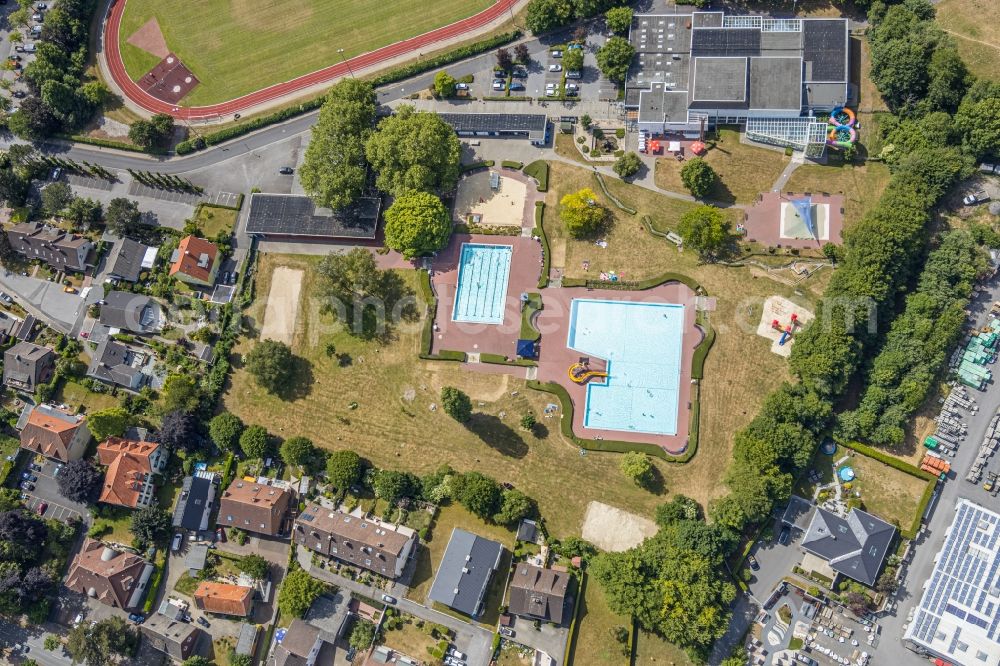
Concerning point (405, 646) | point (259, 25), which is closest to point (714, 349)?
point (405, 646)

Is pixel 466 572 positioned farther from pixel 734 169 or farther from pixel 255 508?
pixel 734 169

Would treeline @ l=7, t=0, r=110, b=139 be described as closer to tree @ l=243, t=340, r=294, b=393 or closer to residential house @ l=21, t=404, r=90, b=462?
residential house @ l=21, t=404, r=90, b=462

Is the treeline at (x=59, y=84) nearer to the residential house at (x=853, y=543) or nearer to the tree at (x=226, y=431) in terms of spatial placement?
the tree at (x=226, y=431)

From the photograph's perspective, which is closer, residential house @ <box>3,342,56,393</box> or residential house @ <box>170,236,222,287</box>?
residential house @ <box>170,236,222,287</box>

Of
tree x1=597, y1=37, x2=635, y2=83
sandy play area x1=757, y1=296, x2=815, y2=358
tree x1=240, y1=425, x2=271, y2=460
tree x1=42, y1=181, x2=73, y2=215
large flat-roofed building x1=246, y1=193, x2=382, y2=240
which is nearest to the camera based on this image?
sandy play area x1=757, y1=296, x2=815, y2=358

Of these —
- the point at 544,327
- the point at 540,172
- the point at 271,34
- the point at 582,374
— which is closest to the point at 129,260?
the point at 271,34

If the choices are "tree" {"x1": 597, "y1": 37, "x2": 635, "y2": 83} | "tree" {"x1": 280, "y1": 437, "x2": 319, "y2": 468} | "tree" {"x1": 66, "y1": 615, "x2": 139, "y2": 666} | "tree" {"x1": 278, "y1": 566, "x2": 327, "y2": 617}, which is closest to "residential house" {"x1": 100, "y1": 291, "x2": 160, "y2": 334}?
"tree" {"x1": 280, "y1": 437, "x2": 319, "y2": 468}
